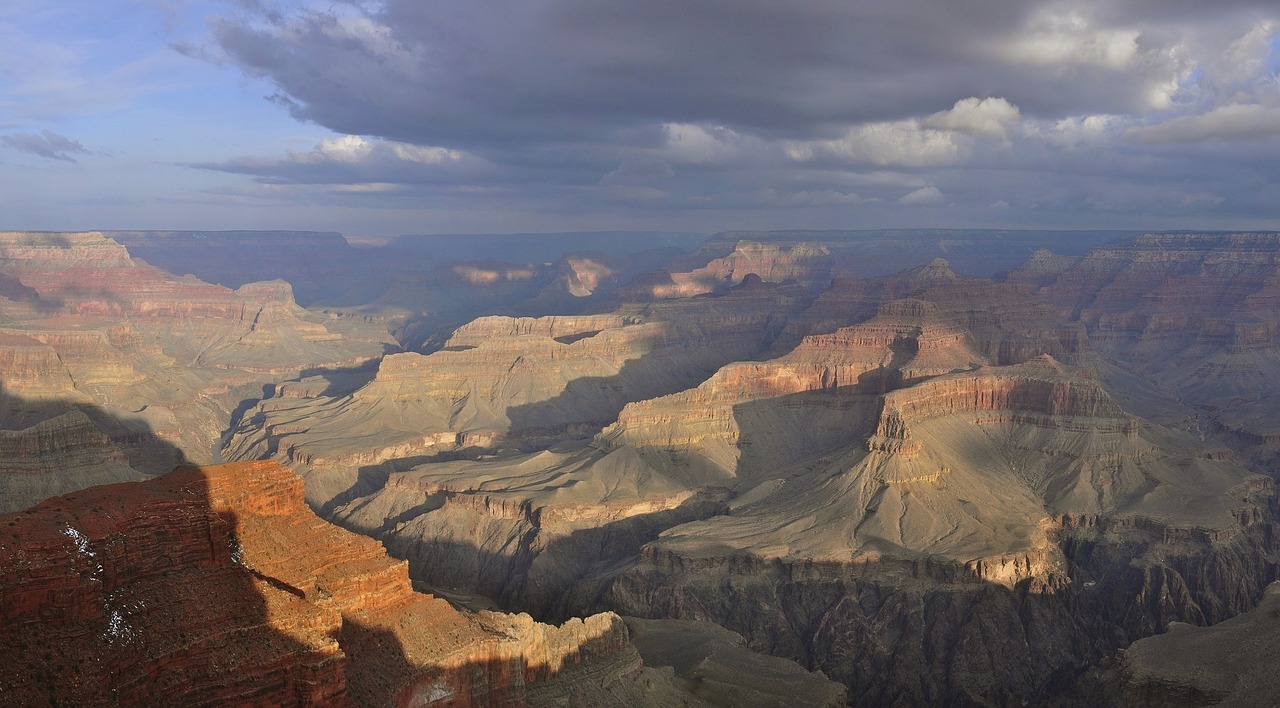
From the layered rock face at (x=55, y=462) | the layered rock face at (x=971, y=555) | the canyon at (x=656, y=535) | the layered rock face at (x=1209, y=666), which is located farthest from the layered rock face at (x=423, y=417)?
the layered rock face at (x=1209, y=666)

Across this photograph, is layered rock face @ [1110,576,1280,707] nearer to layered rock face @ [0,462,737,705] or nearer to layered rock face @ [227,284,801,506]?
layered rock face @ [0,462,737,705]

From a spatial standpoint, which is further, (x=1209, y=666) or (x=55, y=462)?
(x=55, y=462)

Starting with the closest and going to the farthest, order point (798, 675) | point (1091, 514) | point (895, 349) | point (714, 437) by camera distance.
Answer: point (798, 675) < point (1091, 514) < point (714, 437) < point (895, 349)

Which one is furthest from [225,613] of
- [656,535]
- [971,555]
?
[656,535]

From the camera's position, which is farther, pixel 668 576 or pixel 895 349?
pixel 895 349

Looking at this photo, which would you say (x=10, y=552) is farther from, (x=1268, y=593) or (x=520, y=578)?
(x=1268, y=593)

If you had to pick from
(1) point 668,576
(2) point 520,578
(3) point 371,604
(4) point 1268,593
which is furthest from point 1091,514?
(3) point 371,604

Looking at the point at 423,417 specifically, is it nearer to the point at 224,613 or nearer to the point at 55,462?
the point at 55,462
